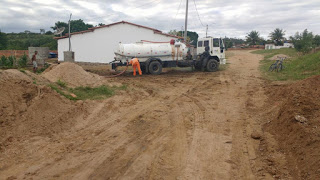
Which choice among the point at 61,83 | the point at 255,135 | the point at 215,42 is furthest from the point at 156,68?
the point at 255,135

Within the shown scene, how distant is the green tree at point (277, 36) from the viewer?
84750 millimetres

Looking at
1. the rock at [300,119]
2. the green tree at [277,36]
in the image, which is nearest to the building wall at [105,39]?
the rock at [300,119]

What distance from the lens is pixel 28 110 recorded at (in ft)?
23.9

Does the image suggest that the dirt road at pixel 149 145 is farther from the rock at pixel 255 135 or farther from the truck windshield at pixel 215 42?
the truck windshield at pixel 215 42

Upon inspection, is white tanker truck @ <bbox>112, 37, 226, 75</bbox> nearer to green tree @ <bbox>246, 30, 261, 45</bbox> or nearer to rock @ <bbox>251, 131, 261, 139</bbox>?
rock @ <bbox>251, 131, 261, 139</bbox>

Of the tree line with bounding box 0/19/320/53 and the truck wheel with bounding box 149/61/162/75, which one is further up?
the tree line with bounding box 0/19/320/53

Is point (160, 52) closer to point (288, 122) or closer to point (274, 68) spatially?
point (274, 68)

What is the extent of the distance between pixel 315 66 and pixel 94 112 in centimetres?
1390

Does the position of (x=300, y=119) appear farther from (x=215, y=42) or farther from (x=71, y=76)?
(x=215, y=42)

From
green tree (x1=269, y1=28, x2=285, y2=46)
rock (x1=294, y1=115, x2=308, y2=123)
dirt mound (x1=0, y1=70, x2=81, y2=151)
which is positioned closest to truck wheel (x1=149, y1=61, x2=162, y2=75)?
dirt mound (x1=0, y1=70, x2=81, y2=151)

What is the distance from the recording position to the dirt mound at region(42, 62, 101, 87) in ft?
38.6

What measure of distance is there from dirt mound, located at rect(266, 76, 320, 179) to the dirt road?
0.55 metres

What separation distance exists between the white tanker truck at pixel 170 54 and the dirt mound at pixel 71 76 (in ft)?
17.9

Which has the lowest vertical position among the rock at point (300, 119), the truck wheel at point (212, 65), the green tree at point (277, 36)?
the rock at point (300, 119)
